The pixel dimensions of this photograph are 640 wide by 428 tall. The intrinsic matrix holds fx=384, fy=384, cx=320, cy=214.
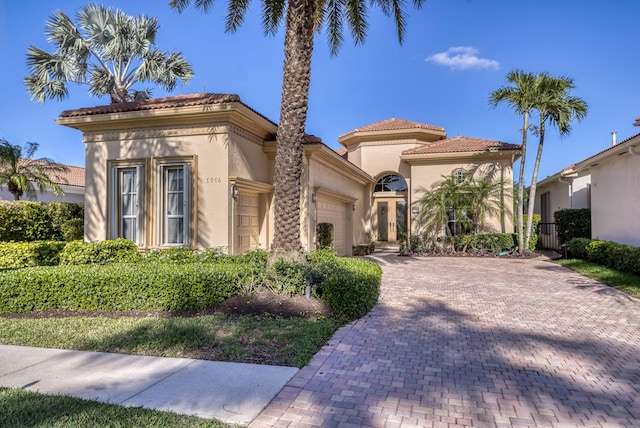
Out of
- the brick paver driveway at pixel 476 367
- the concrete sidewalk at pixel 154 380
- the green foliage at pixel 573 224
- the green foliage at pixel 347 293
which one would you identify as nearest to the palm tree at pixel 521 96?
the green foliage at pixel 573 224

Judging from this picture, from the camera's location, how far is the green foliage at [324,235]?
44.4 feet

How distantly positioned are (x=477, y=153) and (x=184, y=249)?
46.6ft

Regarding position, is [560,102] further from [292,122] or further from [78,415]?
[78,415]

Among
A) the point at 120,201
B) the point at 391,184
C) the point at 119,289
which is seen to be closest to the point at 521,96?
the point at 391,184

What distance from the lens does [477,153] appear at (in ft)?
59.7

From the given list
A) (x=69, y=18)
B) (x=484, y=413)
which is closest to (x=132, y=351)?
(x=484, y=413)

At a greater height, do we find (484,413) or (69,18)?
(69,18)

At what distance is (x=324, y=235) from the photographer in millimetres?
13773

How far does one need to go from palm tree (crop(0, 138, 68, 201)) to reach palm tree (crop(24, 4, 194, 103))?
11.9 ft

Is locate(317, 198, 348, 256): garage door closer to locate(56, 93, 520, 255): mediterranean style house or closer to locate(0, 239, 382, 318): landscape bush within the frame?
locate(56, 93, 520, 255): mediterranean style house

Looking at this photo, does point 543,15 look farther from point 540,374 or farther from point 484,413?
point 484,413

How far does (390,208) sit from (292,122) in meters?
15.4

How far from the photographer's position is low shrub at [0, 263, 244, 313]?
7.05 m

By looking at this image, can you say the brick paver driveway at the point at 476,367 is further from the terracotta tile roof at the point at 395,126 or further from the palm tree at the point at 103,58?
the palm tree at the point at 103,58
